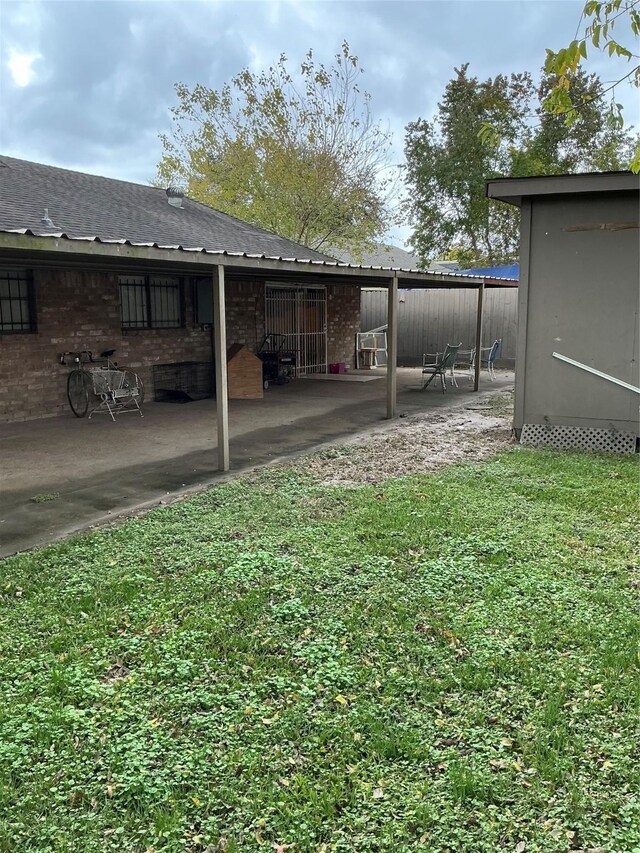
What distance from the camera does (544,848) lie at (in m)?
2.09

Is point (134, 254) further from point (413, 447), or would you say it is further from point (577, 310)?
point (577, 310)

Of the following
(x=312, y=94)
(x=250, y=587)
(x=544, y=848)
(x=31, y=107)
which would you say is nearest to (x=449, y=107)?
(x=312, y=94)

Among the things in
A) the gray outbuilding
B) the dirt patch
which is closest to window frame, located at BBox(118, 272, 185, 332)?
the dirt patch

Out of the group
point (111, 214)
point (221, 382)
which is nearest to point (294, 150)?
point (111, 214)

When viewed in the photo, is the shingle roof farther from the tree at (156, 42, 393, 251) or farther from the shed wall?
the tree at (156, 42, 393, 251)

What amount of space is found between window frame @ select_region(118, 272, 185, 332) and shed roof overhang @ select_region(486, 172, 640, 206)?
5495 mm

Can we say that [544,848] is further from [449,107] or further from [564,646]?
[449,107]

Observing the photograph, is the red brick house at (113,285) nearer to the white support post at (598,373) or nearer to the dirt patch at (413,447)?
the dirt patch at (413,447)

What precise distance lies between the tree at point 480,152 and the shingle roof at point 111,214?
11.5 m

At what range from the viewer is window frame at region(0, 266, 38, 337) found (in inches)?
358

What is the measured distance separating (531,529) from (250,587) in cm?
203

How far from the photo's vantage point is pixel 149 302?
448 inches

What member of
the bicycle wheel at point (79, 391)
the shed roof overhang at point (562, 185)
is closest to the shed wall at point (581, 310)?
the shed roof overhang at point (562, 185)

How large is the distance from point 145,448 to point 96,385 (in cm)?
210
